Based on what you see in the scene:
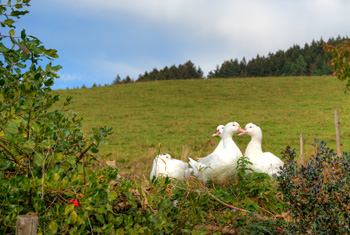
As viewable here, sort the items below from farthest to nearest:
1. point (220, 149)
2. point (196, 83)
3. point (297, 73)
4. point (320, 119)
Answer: point (297, 73), point (196, 83), point (320, 119), point (220, 149)

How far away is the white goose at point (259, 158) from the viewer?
235 inches

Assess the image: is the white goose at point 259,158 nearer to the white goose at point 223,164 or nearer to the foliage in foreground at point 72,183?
the white goose at point 223,164

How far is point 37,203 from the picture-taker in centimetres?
216

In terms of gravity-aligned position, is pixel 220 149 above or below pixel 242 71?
below

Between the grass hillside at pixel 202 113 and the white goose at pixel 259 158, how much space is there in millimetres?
2175

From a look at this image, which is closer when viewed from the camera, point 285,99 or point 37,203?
point 37,203

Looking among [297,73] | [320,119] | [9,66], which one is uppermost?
[297,73]

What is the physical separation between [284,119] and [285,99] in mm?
9333

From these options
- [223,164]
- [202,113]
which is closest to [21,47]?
[223,164]

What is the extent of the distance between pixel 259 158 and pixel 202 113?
2011 cm

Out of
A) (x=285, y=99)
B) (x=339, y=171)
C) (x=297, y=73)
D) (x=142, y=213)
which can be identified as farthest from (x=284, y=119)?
(x=297, y=73)

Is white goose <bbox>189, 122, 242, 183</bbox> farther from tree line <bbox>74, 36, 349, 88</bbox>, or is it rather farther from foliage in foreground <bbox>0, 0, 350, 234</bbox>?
tree line <bbox>74, 36, 349, 88</bbox>

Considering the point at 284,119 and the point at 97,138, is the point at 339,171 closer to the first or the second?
the point at 97,138

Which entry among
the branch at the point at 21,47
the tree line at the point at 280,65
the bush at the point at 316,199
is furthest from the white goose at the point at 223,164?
the tree line at the point at 280,65
